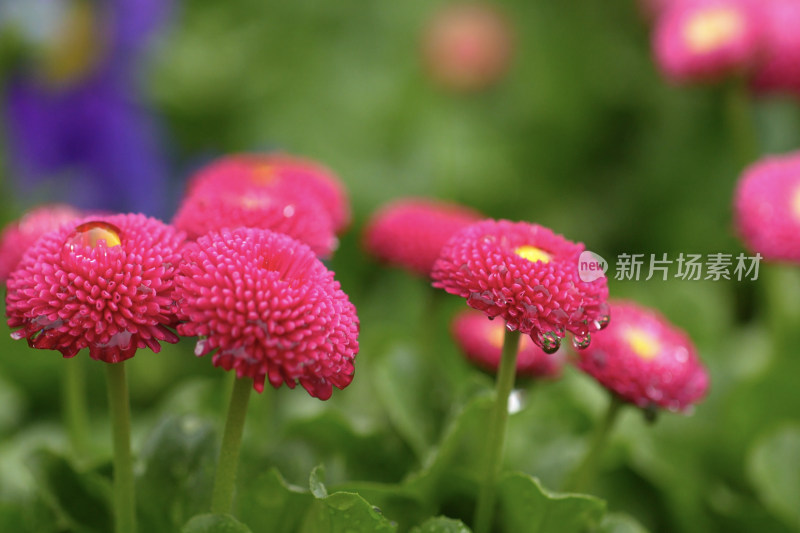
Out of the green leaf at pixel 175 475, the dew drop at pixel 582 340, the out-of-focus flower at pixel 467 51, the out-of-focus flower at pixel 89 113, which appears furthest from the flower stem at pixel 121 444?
the out-of-focus flower at pixel 467 51

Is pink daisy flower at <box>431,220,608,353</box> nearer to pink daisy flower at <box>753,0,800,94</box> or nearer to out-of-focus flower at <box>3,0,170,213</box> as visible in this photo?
pink daisy flower at <box>753,0,800,94</box>

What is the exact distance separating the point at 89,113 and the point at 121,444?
79cm

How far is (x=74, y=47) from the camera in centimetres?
114

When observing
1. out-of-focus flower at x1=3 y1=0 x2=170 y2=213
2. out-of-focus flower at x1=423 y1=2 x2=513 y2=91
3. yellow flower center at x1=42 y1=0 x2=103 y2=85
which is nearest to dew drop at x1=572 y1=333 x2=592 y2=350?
out-of-focus flower at x1=3 y1=0 x2=170 y2=213

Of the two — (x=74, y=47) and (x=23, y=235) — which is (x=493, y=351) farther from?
(x=74, y=47)

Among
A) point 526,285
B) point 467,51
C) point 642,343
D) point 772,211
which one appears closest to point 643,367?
point 642,343

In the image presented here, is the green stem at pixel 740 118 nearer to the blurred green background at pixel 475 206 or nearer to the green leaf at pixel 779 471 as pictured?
the blurred green background at pixel 475 206

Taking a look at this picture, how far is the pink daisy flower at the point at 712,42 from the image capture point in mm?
841

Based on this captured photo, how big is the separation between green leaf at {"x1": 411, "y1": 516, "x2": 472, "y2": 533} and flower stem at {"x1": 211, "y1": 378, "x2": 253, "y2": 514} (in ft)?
0.38

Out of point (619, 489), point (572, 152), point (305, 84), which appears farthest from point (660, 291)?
point (305, 84)

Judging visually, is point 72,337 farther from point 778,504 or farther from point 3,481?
point 778,504

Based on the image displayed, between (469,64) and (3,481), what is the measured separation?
4.10 ft

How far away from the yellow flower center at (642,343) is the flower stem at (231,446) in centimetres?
26

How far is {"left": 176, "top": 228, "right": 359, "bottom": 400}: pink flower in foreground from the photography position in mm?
370
